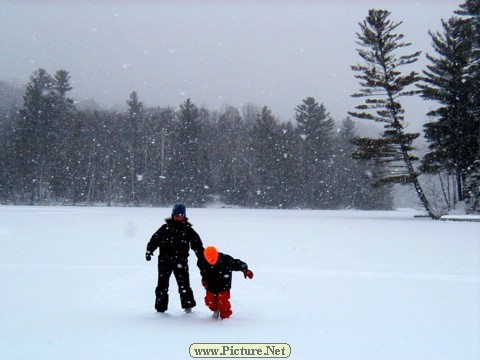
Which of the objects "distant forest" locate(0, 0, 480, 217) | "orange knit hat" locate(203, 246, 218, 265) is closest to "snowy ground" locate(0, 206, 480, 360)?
"orange knit hat" locate(203, 246, 218, 265)

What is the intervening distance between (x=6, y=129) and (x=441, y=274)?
7083 centimetres

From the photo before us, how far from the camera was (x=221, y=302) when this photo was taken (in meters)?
5.88

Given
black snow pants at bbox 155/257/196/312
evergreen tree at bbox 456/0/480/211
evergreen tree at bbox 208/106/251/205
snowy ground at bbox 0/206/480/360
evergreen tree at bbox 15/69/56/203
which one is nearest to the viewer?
snowy ground at bbox 0/206/480/360

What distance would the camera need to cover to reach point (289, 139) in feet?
214

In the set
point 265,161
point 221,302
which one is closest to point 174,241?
point 221,302

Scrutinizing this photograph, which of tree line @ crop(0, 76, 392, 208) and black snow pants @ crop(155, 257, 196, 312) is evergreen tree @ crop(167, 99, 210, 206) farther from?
black snow pants @ crop(155, 257, 196, 312)

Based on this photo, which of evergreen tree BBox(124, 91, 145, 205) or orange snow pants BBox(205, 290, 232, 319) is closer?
orange snow pants BBox(205, 290, 232, 319)

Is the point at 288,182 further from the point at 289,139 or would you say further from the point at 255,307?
the point at 255,307

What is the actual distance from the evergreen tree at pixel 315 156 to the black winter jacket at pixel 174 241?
5762 cm

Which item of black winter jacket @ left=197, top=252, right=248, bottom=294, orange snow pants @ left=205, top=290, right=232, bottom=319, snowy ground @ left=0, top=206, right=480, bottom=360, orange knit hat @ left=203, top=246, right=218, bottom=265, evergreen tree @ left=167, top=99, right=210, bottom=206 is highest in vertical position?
evergreen tree @ left=167, top=99, right=210, bottom=206

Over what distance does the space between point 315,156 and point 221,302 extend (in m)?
60.7

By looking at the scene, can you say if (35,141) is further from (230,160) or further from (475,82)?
(475,82)

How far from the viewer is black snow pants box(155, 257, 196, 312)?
20.1ft

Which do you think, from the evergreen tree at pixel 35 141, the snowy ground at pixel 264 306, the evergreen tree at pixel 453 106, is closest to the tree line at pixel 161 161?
the evergreen tree at pixel 35 141
